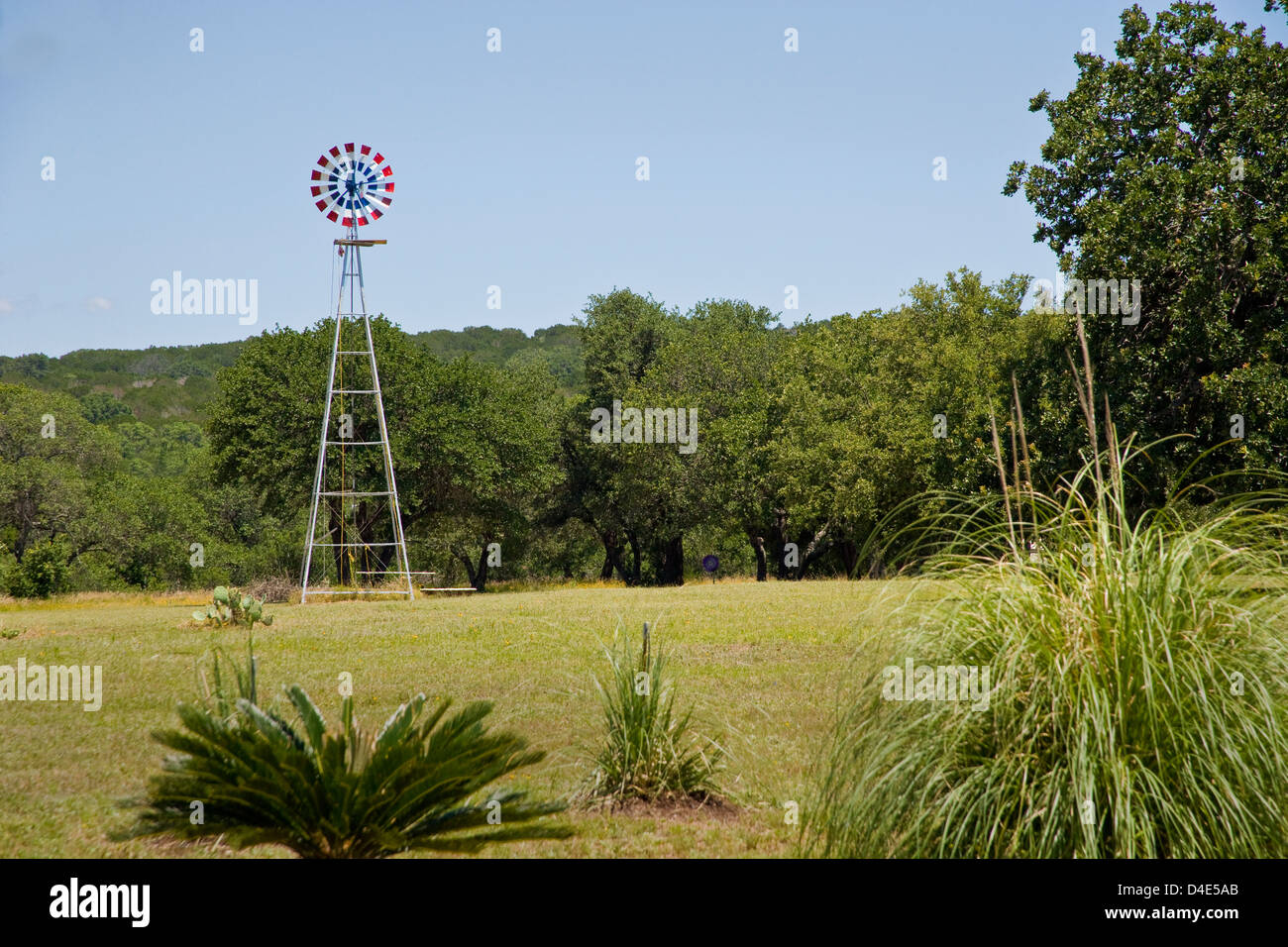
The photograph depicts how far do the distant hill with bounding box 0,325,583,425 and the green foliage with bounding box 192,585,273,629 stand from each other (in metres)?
64.6

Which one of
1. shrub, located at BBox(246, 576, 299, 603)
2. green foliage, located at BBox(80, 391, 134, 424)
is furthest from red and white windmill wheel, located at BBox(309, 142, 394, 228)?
green foliage, located at BBox(80, 391, 134, 424)

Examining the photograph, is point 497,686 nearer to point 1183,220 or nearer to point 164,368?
point 1183,220

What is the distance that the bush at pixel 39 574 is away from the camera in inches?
1676

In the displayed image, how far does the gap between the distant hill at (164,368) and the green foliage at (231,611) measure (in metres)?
64.6

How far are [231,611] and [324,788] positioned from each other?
52.3 feet

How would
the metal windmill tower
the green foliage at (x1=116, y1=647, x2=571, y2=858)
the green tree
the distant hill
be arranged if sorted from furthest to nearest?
the distant hill, the green tree, the metal windmill tower, the green foliage at (x1=116, y1=647, x2=571, y2=858)

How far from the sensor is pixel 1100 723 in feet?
14.2

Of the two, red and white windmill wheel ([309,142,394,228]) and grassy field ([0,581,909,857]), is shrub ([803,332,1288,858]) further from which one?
red and white windmill wheel ([309,142,394,228])

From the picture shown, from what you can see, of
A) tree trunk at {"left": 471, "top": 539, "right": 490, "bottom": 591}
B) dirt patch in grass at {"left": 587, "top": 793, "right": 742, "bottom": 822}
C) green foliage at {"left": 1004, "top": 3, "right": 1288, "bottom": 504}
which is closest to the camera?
dirt patch in grass at {"left": 587, "top": 793, "right": 742, "bottom": 822}

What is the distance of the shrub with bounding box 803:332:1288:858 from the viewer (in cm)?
441

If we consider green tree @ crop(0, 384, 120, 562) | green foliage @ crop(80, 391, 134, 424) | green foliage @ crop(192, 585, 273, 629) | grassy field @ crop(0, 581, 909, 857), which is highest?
green foliage @ crop(80, 391, 134, 424)

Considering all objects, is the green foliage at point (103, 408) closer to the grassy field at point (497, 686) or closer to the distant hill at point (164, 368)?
the distant hill at point (164, 368)
